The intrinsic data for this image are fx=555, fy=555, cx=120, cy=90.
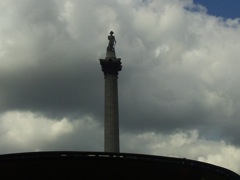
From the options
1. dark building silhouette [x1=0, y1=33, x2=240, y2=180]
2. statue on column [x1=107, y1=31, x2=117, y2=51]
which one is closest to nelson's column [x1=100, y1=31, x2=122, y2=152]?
statue on column [x1=107, y1=31, x2=117, y2=51]

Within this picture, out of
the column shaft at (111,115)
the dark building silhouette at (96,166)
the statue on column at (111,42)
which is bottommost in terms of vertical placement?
the dark building silhouette at (96,166)

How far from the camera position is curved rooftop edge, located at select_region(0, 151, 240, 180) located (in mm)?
40562

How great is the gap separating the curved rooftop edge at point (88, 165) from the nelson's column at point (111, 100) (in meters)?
29.5

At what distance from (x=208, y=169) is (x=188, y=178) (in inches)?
69.2

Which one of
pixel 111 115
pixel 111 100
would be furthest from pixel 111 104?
pixel 111 115

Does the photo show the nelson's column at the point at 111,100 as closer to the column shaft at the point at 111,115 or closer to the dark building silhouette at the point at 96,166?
the column shaft at the point at 111,115

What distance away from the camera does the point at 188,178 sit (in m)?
44.6

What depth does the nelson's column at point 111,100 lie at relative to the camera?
73.2 m

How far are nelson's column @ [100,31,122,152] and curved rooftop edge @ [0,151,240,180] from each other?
29.5m

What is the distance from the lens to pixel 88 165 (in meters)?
41.3

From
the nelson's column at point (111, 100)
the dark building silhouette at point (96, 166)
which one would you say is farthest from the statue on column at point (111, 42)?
the dark building silhouette at point (96, 166)

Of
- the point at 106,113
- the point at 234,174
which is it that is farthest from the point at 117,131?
the point at 234,174

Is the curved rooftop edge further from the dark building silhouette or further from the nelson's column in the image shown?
the nelson's column

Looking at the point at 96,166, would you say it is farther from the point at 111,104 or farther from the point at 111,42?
the point at 111,42
